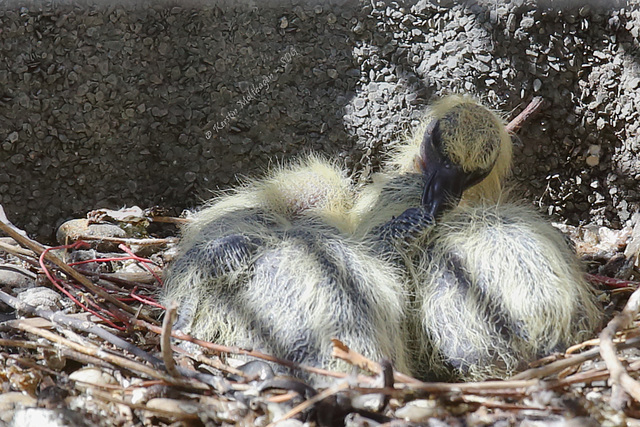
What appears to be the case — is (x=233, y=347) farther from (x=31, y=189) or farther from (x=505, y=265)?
(x=31, y=189)

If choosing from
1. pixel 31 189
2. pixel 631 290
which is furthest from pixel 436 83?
pixel 31 189

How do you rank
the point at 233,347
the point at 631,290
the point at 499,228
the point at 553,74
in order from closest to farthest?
1. the point at 233,347
2. the point at 499,228
3. the point at 631,290
4. the point at 553,74

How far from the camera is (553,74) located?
77.2 inches

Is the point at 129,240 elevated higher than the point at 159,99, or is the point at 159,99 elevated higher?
the point at 159,99

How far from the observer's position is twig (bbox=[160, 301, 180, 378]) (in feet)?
3.19

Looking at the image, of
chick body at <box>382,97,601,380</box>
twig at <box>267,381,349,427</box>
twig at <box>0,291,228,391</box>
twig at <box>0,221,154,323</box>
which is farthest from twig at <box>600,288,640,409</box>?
twig at <box>0,221,154,323</box>

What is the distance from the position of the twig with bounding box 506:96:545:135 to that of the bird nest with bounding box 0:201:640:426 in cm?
47

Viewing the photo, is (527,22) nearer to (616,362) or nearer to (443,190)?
(443,190)

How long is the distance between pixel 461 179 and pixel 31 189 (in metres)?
1.27

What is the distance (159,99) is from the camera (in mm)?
2086

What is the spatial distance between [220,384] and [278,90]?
1.20m

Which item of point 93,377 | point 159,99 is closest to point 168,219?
point 159,99

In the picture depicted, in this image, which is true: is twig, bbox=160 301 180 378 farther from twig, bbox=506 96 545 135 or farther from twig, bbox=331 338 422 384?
twig, bbox=506 96 545 135

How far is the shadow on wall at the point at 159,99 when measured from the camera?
6.53 ft
